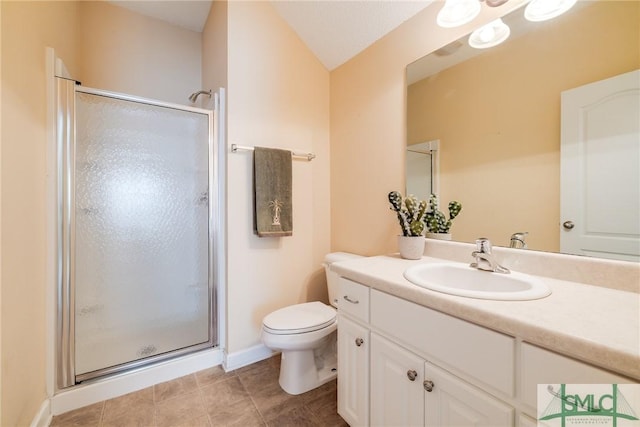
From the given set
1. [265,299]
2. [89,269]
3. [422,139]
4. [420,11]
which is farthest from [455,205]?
[89,269]

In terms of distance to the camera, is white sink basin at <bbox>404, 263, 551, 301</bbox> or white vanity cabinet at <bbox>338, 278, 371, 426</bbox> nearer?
white sink basin at <bbox>404, 263, 551, 301</bbox>

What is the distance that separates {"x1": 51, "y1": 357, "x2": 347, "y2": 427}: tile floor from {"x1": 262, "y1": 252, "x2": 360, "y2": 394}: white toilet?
0.06 metres

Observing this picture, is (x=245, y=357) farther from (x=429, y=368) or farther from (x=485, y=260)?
(x=485, y=260)

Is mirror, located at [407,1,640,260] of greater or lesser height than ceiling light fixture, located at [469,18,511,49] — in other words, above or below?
below

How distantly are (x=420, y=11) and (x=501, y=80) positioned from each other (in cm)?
67

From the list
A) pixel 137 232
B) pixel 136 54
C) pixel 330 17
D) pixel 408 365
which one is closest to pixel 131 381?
pixel 137 232

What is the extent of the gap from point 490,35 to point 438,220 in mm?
907

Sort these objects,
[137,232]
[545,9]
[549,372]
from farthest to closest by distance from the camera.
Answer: [137,232], [545,9], [549,372]

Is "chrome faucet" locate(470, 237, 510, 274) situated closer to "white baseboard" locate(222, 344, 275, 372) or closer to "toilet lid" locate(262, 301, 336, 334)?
"toilet lid" locate(262, 301, 336, 334)

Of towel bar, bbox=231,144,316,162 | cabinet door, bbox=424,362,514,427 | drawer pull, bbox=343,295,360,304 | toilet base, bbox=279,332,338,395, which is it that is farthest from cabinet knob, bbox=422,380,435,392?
towel bar, bbox=231,144,316,162

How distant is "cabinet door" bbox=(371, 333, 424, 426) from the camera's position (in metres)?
0.88

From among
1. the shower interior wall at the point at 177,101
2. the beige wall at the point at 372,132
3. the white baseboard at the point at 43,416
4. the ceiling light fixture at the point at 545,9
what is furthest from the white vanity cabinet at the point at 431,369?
the white baseboard at the point at 43,416

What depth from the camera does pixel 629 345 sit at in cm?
52

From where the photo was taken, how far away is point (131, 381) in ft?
4.98
